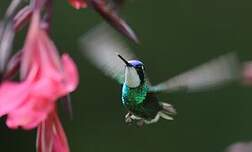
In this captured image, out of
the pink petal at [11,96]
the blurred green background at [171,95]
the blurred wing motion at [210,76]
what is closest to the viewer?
the pink petal at [11,96]

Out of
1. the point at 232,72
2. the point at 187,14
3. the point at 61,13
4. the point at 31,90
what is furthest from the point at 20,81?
the point at 187,14

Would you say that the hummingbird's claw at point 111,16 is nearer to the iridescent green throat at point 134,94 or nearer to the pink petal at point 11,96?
the pink petal at point 11,96

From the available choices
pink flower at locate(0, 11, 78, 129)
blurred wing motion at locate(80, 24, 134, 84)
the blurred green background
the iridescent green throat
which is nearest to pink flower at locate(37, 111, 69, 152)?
pink flower at locate(0, 11, 78, 129)

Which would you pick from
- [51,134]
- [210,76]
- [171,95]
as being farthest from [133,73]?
[171,95]

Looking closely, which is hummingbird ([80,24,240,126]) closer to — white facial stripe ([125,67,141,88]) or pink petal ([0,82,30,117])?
white facial stripe ([125,67,141,88])

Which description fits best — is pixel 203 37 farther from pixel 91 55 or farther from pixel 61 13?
pixel 91 55

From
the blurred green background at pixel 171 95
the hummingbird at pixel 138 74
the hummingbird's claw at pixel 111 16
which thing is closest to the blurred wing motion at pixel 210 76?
the hummingbird at pixel 138 74
